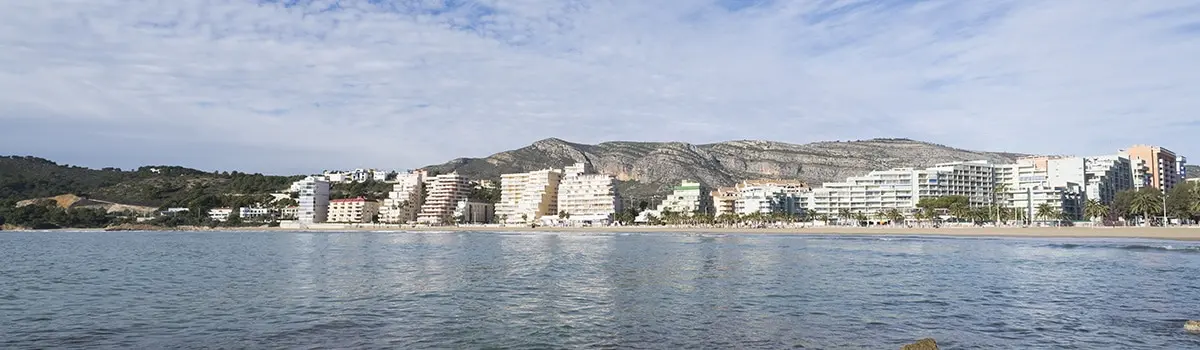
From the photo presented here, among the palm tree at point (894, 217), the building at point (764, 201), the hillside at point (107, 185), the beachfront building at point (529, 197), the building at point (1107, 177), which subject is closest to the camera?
the palm tree at point (894, 217)

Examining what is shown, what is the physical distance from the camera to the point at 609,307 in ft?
58.5

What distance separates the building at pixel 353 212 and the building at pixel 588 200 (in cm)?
4140

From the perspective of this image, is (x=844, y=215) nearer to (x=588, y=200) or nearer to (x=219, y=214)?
(x=588, y=200)

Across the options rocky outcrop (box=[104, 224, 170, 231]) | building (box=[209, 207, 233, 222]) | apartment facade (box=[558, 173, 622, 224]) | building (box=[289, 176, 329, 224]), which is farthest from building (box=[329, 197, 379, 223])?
apartment facade (box=[558, 173, 622, 224])

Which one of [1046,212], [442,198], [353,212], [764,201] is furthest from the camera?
[442,198]

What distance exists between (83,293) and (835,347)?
19983 millimetres

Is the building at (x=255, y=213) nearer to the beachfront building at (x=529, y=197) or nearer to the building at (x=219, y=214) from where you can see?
the building at (x=219, y=214)

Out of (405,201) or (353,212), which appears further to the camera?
(405,201)

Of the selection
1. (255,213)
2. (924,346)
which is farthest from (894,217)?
(255,213)

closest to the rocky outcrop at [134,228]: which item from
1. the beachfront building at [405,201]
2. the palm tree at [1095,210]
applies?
the beachfront building at [405,201]

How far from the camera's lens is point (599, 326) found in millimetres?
14820

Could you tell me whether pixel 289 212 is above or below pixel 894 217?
above

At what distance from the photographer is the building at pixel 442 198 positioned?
16925 cm

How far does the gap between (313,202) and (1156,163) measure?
178421 mm
